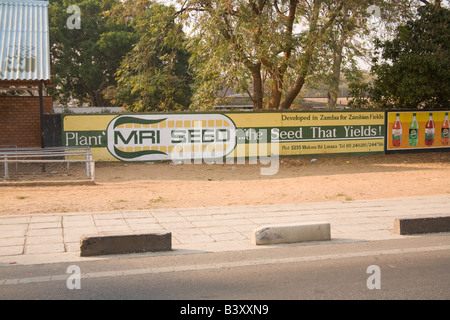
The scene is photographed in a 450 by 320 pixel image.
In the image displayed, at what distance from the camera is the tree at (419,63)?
62.5 ft

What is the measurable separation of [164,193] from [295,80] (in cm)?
1082

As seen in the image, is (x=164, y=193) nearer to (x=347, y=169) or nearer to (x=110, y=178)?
(x=110, y=178)

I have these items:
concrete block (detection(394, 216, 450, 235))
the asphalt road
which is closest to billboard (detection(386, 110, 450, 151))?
concrete block (detection(394, 216, 450, 235))

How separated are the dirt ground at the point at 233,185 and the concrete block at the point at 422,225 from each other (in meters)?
2.99

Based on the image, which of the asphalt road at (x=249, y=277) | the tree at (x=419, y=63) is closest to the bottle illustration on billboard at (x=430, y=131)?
the tree at (x=419, y=63)

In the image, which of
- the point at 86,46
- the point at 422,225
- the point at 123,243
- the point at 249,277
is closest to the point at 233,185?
the point at 422,225

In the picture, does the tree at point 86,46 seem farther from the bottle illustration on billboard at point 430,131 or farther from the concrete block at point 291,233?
the concrete block at point 291,233

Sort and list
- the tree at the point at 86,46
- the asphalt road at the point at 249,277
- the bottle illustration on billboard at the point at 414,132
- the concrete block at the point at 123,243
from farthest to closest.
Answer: the tree at the point at 86,46 → the bottle illustration on billboard at the point at 414,132 → the concrete block at the point at 123,243 → the asphalt road at the point at 249,277

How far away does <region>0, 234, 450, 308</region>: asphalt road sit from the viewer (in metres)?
5.12

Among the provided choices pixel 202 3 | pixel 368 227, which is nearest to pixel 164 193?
pixel 368 227

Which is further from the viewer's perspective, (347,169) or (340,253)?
(347,169)

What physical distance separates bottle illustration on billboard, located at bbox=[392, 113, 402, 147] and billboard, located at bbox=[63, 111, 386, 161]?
0.48 m

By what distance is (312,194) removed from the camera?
11.6m

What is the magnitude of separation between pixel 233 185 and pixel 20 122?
906 cm
